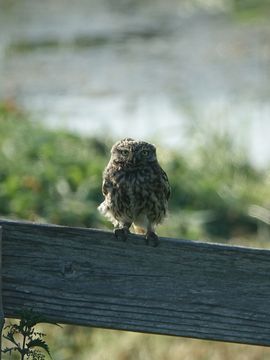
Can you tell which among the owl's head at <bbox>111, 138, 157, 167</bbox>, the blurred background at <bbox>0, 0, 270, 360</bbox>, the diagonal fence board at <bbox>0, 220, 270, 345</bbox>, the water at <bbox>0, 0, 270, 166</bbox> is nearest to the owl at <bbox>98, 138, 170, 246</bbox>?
the owl's head at <bbox>111, 138, 157, 167</bbox>

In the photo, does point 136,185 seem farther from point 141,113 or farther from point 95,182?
point 141,113

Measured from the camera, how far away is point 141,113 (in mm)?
14047

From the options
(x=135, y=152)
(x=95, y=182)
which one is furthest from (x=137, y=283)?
(x=95, y=182)

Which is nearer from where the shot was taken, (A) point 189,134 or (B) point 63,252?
(B) point 63,252

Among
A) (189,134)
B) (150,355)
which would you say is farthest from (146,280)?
(189,134)

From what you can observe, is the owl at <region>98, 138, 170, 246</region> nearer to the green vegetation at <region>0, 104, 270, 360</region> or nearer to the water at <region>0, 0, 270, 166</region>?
the green vegetation at <region>0, 104, 270, 360</region>

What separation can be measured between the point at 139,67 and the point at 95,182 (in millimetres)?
7962

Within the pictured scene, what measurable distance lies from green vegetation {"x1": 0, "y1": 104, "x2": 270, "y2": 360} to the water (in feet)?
2.19

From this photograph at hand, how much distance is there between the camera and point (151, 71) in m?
16.7

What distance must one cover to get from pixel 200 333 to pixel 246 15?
1716 centimetres

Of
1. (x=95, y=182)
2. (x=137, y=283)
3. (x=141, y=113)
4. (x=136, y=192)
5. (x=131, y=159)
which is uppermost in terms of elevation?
(x=141, y=113)

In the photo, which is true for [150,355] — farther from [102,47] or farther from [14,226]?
[102,47]

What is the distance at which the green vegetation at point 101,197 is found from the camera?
20.6ft

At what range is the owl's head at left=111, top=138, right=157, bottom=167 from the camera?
4422 mm
